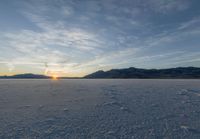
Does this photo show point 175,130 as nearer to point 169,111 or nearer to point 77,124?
point 169,111

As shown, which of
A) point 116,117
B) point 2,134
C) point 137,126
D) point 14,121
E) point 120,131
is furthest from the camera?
point 116,117

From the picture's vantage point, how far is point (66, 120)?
5969 mm

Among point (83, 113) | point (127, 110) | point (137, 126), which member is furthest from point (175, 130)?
point (83, 113)

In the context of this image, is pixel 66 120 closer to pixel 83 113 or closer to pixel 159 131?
pixel 83 113

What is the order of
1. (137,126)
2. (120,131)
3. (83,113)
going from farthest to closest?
(83,113)
(137,126)
(120,131)

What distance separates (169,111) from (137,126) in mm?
2537

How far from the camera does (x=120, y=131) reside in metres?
4.91

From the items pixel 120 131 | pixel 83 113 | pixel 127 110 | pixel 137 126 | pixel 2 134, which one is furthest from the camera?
pixel 127 110

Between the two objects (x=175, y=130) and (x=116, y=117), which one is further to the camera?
(x=116, y=117)

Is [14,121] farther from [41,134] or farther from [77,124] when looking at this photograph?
[77,124]

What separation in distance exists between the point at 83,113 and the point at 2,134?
120 inches

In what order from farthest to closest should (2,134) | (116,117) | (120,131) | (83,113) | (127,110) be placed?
(127,110) < (83,113) < (116,117) < (120,131) < (2,134)

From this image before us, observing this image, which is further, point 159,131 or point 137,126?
point 137,126

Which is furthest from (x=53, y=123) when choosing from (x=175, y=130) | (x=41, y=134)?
(x=175, y=130)
